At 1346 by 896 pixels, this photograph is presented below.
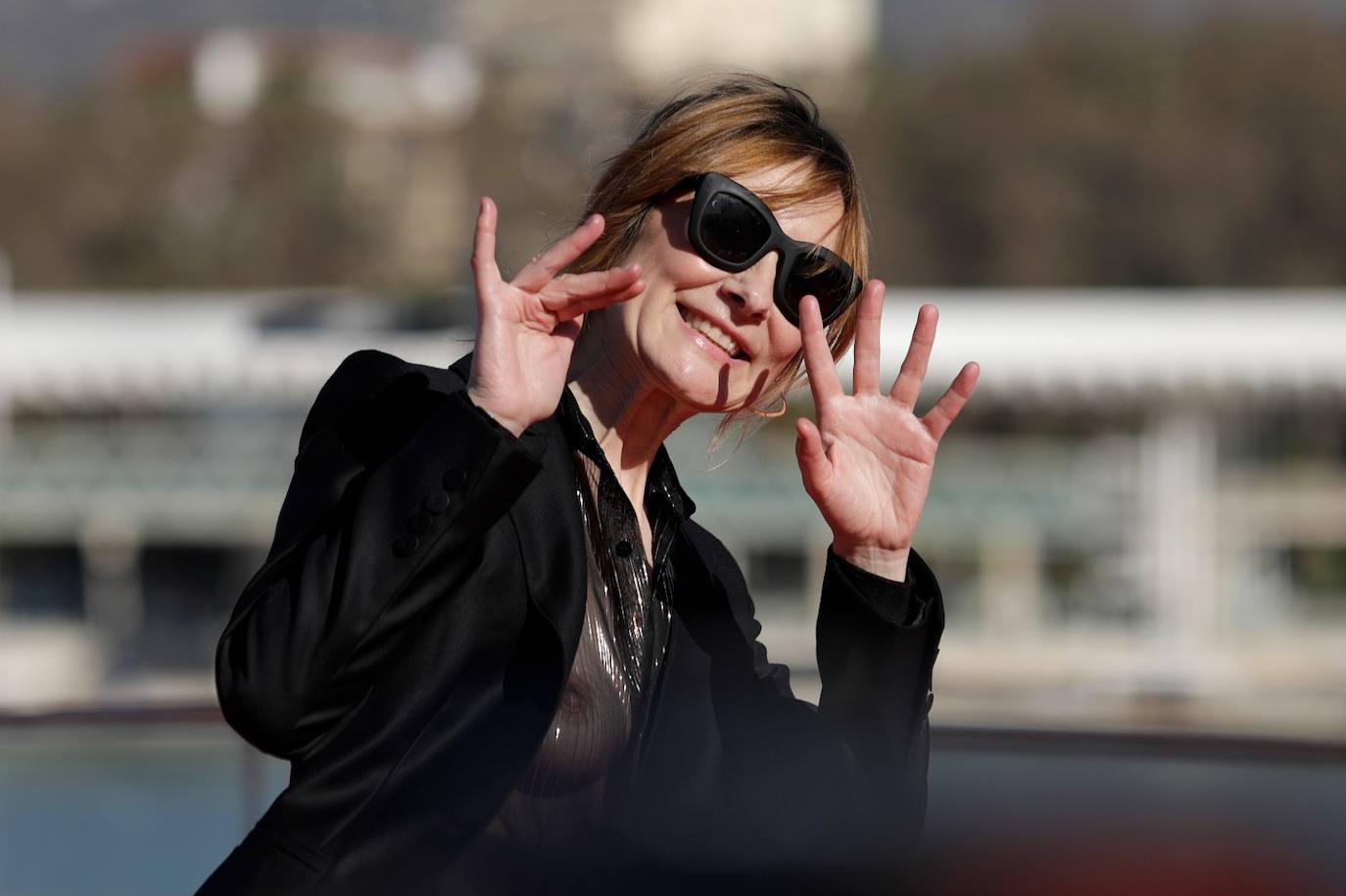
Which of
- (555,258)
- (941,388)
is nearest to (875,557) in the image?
(555,258)

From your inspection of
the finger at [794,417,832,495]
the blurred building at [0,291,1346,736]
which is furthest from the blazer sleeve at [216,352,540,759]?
the blurred building at [0,291,1346,736]

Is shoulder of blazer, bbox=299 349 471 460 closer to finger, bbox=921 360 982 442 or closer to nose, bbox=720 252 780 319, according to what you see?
nose, bbox=720 252 780 319

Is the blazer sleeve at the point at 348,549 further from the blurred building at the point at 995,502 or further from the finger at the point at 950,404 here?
the blurred building at the point at 995,502

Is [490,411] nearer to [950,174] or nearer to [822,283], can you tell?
[822,283]

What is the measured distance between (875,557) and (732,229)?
1.11 ft

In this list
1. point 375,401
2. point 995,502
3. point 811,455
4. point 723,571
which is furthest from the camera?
point 995,502

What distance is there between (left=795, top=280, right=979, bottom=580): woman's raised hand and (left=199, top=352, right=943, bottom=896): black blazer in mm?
45

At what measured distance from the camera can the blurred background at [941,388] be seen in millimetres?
3305

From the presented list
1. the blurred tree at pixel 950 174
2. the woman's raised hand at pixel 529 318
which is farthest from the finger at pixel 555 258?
the blurred tree at pixel 950 174

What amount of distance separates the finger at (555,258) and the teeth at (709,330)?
229mm

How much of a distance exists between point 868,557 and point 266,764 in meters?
2.18

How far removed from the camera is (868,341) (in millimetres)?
1790

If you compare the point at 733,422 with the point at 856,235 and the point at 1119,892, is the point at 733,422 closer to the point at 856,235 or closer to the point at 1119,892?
the point at 856,235

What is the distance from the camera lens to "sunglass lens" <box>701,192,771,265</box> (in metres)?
1.69
